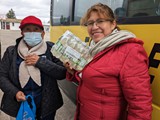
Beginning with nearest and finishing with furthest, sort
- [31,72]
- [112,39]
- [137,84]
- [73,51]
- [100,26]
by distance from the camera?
[137,84] < [112,39] < [100,26] < [73,51] < [31,72]

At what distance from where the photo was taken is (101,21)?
161 cm

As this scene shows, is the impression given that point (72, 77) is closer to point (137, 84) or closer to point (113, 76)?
point (113, 76)

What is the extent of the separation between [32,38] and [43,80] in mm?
380

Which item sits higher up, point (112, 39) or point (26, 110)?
point (112, 39)

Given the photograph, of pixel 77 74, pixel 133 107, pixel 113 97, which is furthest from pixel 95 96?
pixel 77 74

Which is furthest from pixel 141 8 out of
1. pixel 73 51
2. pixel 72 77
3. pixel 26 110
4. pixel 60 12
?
pixel 60 12

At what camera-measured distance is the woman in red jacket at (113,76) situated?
4.48 ft

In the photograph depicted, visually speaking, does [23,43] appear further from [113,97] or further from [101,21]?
[113,97]

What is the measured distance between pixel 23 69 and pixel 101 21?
2.72ft

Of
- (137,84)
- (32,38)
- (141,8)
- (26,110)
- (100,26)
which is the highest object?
(141,8)

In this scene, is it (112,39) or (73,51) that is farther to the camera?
(73,51)

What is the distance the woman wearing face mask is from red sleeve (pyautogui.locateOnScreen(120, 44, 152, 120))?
0.81 metres

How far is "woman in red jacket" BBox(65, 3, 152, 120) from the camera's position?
4.48 feet

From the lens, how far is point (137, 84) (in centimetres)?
135
